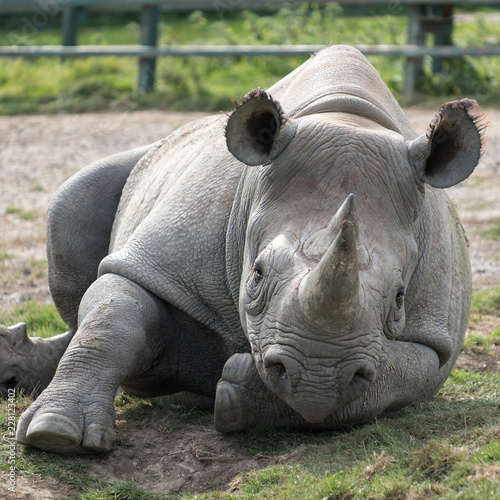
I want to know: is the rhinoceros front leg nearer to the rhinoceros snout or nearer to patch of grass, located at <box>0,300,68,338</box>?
the rhinoceros snout

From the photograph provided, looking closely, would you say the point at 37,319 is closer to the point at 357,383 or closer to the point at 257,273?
the point at 257,273

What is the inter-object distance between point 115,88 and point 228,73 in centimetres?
196

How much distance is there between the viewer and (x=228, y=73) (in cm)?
1731

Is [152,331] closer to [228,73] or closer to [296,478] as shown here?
[296,478]

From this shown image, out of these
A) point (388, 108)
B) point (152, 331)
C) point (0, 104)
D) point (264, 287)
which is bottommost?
point (0, 104)

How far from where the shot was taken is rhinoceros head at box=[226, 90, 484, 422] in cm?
410


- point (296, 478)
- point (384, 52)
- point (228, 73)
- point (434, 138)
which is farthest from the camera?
point (228, 73)

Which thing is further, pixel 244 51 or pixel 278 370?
pixel 244 51

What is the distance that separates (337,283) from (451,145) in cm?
122

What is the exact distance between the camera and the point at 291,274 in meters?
4.28

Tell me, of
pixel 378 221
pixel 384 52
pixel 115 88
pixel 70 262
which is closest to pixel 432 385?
pixel 378 221

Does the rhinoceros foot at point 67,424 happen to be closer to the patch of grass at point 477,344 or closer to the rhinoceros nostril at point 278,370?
the rhinoceros nostril at point 278,370

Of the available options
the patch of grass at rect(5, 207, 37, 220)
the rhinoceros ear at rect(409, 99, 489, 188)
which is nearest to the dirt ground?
the patch of grass at rect(5, 207, 37, 220)

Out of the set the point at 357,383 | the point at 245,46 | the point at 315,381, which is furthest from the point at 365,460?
the point at 245,46
